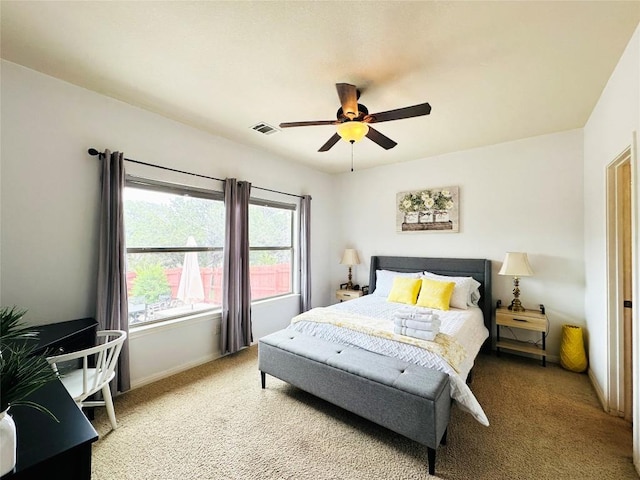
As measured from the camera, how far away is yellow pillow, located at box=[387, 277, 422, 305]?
354cm

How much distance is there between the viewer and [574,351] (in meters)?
3.01

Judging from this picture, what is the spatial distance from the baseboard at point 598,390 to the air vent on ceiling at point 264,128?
399 centimetres

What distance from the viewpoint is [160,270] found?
9.92ft

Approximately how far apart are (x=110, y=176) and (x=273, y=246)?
7.30ft

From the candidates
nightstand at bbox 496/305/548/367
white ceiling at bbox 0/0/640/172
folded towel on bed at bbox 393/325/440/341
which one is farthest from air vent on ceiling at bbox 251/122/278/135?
nightstand at bbox 496/305/548/367

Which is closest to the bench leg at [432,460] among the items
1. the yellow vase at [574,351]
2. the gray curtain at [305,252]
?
the yellow vase at [574,351]

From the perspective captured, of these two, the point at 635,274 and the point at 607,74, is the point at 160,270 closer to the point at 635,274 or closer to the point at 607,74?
the point at 635,274

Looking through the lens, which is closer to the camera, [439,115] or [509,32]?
[509,32]

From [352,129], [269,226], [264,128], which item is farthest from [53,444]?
[269,226]

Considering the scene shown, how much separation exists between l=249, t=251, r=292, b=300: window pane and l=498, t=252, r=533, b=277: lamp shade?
9.66 ft

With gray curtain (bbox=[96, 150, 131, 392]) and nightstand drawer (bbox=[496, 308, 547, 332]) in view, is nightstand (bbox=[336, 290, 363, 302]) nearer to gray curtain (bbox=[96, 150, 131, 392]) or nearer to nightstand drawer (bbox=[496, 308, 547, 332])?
nightstand drawer (bbox=[496, 308, 547, 332])

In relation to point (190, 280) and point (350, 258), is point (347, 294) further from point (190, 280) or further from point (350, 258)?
point (190, 280)

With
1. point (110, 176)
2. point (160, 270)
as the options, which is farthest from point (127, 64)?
point (160, 270)

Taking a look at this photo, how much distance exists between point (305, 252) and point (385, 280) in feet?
4.29
